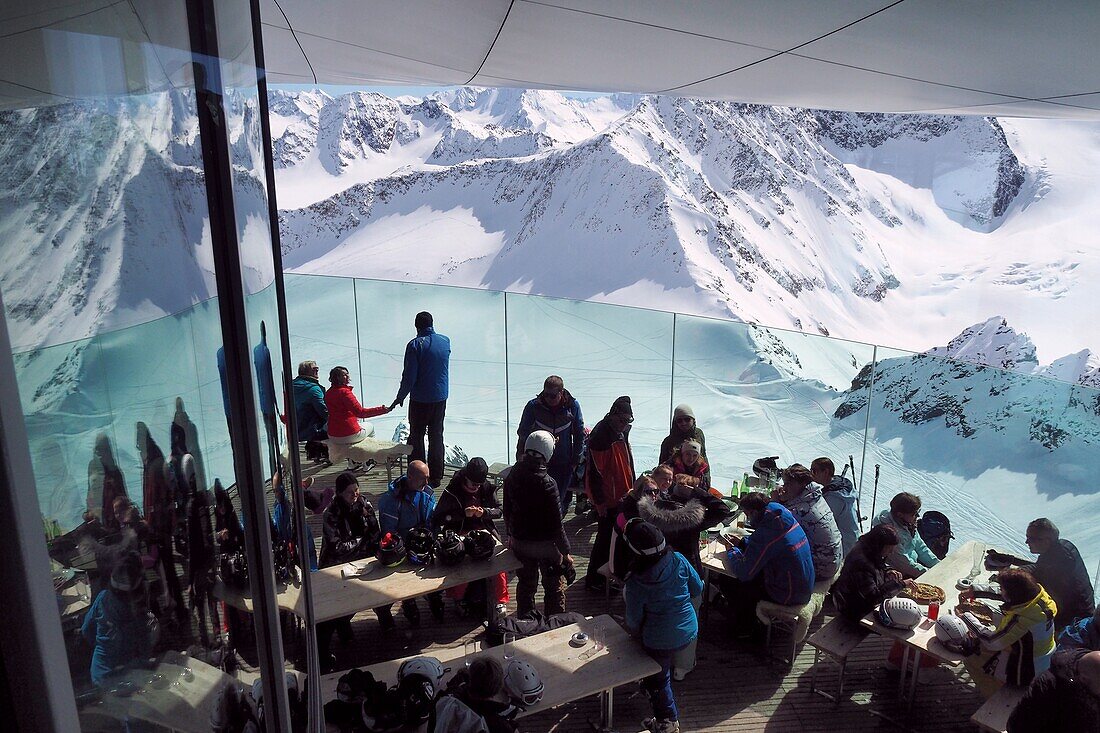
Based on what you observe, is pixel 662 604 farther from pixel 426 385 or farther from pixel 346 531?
pixel 426 385

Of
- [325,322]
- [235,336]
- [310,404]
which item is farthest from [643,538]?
[325,322]

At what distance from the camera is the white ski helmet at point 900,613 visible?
363 centimetres

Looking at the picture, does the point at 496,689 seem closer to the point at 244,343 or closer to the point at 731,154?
the point at 244,343

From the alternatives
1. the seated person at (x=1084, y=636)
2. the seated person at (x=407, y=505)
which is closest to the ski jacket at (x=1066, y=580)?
the seated person at (x=1084, y=636)

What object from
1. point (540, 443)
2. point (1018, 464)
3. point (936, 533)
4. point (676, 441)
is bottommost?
point (1018, 464)

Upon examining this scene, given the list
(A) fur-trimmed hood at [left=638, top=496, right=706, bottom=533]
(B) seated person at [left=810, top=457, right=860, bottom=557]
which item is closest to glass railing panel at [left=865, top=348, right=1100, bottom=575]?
(B) seated person at [left=810, top=457, right=860, bottom=557]

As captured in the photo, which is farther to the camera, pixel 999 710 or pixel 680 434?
pixel 680 434

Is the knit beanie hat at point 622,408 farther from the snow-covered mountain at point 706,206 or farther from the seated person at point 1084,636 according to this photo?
the snow-covered mountain at point 706,206

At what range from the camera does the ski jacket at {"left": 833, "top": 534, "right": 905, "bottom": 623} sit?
12.5ft

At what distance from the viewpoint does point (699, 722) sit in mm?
3799

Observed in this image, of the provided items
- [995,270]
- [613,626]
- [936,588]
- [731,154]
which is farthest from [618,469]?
[731,154]

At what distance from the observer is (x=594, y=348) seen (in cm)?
778

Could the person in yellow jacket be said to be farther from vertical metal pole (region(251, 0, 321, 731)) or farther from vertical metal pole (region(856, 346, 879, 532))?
vertical metal pole (region(251, 0, 321, 731))

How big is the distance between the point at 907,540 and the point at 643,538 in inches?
82.3
